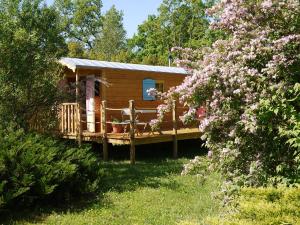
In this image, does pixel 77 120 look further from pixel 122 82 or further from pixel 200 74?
pixel 200 74

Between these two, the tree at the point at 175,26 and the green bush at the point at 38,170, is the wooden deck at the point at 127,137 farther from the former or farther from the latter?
the tree at the point at 175,26

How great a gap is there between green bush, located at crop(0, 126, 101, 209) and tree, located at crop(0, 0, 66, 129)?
3.41ft

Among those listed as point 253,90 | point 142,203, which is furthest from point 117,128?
point 253,90

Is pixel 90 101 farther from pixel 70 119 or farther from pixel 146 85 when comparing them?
pixel 146 85

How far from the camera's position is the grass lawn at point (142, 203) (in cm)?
749

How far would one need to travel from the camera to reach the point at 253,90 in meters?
5.41

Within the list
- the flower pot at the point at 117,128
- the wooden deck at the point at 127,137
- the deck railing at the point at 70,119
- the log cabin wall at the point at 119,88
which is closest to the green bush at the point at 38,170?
the wooden deck at the point at 127,137

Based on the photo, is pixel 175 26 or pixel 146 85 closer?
pixel 146 85

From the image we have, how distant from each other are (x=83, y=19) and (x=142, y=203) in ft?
157

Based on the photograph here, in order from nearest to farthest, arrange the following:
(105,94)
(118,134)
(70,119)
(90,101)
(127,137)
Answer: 1. (127,137)
2. (118,134)
3. (70,119)
4. (105,94)
5. (90,101)

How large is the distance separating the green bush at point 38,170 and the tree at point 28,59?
1041mm

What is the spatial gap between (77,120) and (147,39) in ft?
134

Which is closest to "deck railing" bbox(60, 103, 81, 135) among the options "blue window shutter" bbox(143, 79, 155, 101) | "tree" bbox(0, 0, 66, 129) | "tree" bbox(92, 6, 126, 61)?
"blue window shutter" bbox(143, 79, 155, 101)

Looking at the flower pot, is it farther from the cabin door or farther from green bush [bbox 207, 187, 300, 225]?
green bush [bbox 207, 187, 300, 225]
